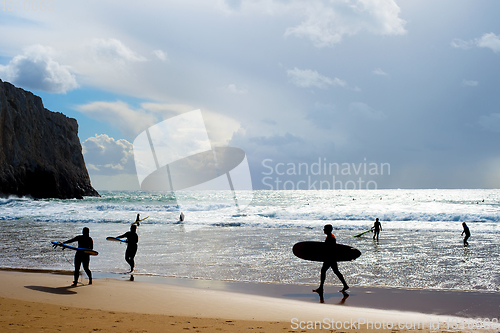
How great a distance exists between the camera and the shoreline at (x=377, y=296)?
288 inches

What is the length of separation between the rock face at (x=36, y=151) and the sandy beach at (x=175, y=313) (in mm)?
53560

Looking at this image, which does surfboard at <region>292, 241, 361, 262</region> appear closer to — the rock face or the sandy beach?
the sandy beach

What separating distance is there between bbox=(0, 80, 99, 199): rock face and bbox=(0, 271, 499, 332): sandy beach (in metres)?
53.6

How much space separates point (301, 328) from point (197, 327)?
1863 mm

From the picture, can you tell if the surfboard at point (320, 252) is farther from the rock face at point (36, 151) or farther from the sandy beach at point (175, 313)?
the rock face at point (36, 151)

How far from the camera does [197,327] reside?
566 centimetres

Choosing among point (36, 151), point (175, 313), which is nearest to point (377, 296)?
point (175, 313)

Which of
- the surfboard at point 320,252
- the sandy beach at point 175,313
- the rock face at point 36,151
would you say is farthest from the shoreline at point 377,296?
the rock face at point 36,151

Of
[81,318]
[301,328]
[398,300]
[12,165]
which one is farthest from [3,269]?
[12,165]

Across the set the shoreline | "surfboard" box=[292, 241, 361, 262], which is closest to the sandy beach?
the shoreline

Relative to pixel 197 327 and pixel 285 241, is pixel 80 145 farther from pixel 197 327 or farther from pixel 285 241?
pixel 197 327

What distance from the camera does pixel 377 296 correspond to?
838cm

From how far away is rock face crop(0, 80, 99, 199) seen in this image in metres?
51.2

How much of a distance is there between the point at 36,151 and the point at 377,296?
65.4 metres
